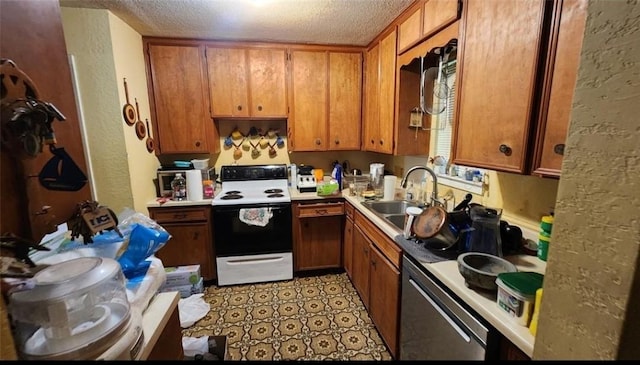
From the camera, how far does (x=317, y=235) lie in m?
2.71

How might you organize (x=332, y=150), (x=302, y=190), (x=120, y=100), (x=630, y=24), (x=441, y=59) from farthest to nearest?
(x=332, y=150) < (x=302, y=190) < (x=120, y=100) < (x=441, y=59) < (x=630, y=24)

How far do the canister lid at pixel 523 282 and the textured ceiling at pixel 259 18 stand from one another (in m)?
1.83

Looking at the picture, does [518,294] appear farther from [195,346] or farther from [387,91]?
[387,91]

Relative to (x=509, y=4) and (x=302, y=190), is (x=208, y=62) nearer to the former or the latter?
(x=302, y=190)

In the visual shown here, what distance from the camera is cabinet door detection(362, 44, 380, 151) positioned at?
257cm

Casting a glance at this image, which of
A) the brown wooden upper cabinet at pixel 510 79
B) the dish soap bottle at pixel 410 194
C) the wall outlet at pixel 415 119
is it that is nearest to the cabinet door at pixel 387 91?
the wall outlet at pixel 415 119

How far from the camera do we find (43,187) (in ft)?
2.02

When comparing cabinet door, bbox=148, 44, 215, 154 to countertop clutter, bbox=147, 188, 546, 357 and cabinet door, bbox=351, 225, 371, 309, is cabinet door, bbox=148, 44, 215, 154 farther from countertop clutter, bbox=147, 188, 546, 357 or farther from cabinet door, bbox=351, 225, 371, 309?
countertop clutter, bbox=147, 188, 546, 357

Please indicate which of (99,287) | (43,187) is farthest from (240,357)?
(43,187)

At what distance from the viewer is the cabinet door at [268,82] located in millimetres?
2635

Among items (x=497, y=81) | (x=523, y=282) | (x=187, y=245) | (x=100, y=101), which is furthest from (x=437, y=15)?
(x=187, y=245)

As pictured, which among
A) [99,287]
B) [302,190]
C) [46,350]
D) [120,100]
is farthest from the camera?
[302,190]

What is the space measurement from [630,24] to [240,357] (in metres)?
2.23

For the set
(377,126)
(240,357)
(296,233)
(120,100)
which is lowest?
(240,357)
